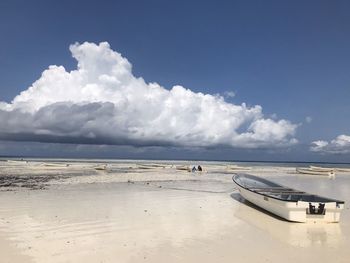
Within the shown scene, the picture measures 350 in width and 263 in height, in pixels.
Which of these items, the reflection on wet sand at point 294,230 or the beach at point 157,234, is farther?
the reflection on wet sand at point 294,230

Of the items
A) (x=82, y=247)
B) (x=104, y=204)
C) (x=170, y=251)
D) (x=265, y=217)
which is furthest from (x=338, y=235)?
(x=104, y=204)

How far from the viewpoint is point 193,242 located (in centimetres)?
1050

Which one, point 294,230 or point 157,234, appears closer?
point 157,234

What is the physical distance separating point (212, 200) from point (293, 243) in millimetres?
9205

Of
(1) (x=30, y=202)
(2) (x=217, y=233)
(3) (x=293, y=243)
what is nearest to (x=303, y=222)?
(3) (x=293, y=243)

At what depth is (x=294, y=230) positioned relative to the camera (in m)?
12.7

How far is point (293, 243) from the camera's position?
35.6 feet

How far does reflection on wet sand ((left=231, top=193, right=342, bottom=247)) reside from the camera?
11164 mm

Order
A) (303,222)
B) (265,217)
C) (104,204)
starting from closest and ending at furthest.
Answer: (303,222)
(265,217)
(104,204)

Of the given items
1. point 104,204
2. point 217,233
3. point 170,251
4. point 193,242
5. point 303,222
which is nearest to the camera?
point 170,251

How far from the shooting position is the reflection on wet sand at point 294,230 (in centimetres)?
1116

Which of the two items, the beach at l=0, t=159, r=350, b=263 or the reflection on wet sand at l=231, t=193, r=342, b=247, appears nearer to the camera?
the beach at l=0, t=159, r=350, b=263

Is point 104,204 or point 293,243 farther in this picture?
point 104,204

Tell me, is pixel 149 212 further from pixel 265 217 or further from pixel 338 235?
pixel 338 235
